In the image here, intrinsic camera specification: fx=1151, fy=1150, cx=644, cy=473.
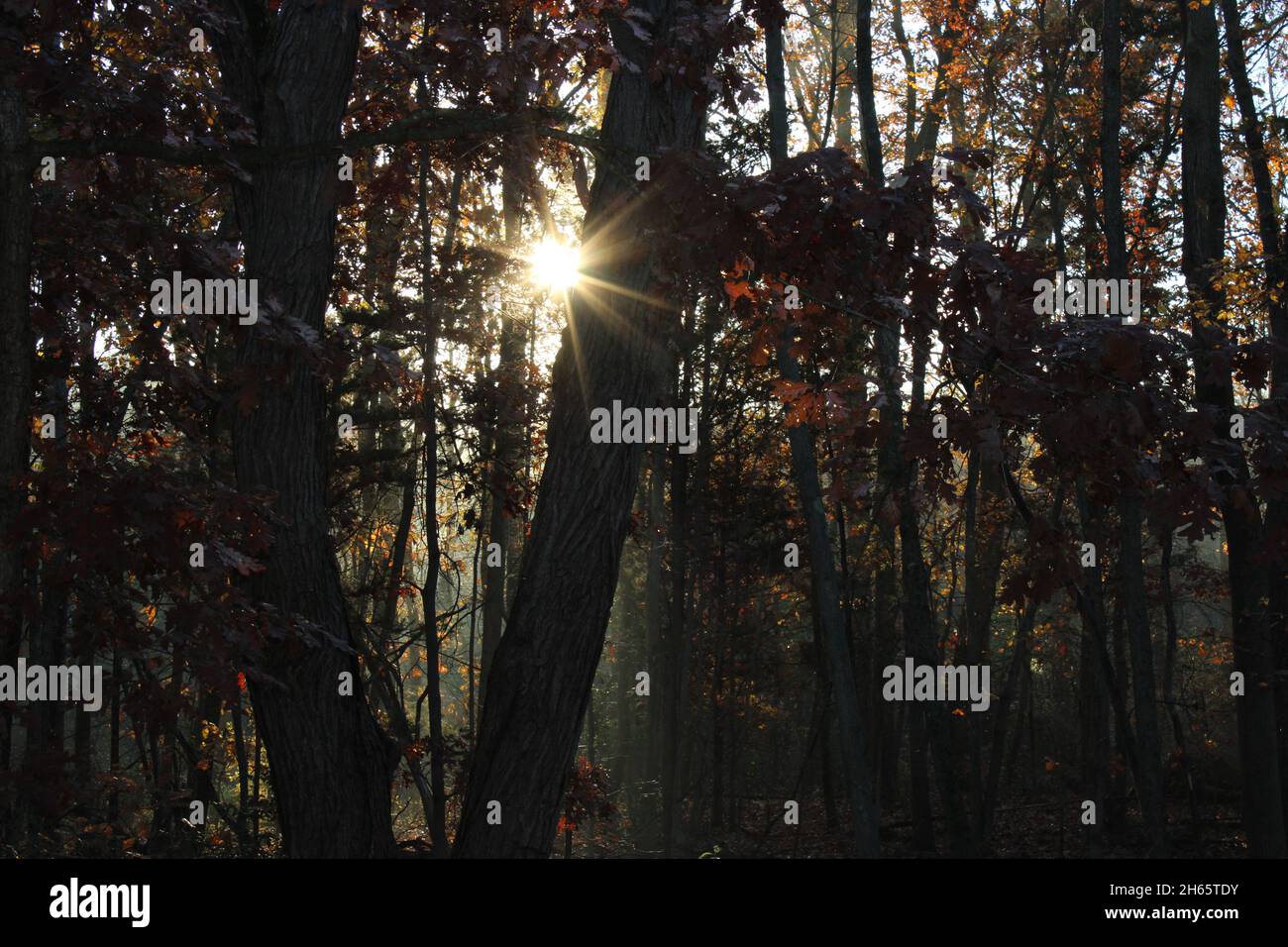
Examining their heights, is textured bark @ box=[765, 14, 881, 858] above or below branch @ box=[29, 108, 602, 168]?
below

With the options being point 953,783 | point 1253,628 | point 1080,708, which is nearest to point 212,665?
point 1253,628

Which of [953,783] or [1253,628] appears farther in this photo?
[953,783]

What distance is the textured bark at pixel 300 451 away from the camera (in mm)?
4770

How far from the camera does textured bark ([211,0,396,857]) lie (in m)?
4.77

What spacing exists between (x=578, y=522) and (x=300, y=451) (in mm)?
1269

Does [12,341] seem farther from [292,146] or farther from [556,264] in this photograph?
[556,264]

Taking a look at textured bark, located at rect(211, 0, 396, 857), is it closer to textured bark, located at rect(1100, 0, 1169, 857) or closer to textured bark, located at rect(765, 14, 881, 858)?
textured bark, located at rect(765, 14, 881, 858)

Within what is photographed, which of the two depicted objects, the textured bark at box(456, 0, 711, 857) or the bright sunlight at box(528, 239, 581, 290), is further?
the bright sunlight at box(528, 239, 581, 290)

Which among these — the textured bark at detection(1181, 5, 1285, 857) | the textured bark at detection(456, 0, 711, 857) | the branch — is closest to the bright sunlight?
the textured bark at detection(456, 0, 711, 857)

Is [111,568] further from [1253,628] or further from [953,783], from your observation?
[953,783]

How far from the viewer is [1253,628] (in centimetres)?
1153

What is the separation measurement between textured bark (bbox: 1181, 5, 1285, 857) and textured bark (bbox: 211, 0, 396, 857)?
9149 mm

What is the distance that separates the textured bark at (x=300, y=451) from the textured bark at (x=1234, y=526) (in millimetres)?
9149
